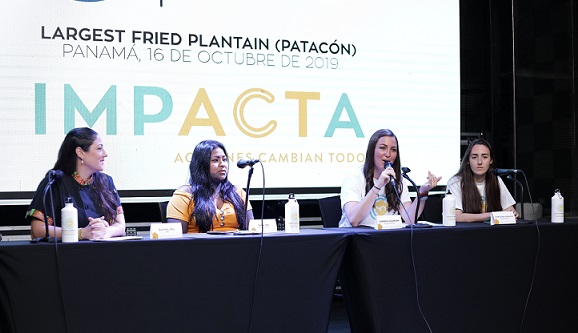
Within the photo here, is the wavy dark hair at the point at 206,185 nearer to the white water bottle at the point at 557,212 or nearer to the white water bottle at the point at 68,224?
the white water bottle at the point at 68,224

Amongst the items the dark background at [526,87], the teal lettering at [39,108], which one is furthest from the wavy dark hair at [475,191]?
the teal lettering at [39,108]

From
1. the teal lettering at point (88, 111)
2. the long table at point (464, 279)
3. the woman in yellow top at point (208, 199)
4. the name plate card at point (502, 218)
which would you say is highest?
the teal lettering at point (88, 111)

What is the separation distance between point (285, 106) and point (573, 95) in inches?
96.2

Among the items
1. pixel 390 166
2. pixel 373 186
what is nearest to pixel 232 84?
pixel 373 186

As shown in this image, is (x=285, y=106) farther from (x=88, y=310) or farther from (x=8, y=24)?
(x=88, y=310)

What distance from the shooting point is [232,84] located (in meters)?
4.51

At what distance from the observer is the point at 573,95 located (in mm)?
5512

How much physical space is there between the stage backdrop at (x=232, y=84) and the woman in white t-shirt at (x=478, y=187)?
0.84m

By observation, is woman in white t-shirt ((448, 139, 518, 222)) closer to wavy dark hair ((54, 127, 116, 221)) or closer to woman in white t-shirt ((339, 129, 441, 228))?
woman in white t-shirt ((339, 129, 441, 228))

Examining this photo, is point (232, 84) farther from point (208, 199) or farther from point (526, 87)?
point (526, 87)

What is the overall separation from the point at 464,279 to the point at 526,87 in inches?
104

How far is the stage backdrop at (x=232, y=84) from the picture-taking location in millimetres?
4055

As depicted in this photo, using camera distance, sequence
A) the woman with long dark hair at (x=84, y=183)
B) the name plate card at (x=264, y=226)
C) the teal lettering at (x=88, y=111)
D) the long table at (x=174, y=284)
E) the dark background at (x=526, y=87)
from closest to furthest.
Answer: the long table at (x=174, y=284)
the name plate card at (x=264, y=226)
the woman with long dark hair at (x=84, y=183)
the teal lettering at (x=88, y=111)
the dark background at (x=526, y=87)

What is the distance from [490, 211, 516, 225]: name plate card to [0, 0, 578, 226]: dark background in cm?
174
